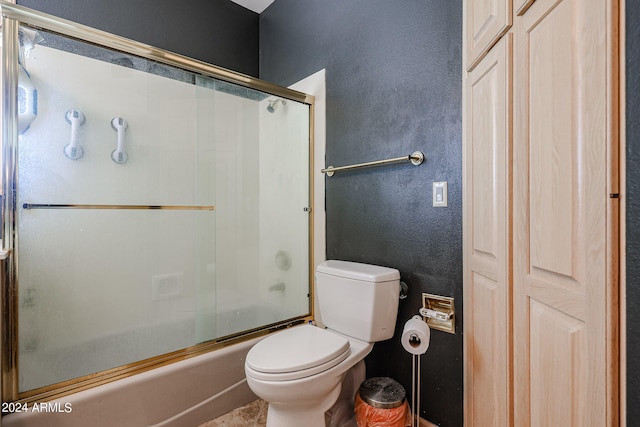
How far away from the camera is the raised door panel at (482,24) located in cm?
101

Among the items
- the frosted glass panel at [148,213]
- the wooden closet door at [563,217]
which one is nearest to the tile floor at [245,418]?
the frosted glass panel at [148,213]

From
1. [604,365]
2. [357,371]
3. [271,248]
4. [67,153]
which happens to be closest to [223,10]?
[67,153]

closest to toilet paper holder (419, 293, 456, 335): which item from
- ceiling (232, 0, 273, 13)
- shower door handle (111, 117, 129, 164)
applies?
shower door handle (111, 117, 129, 164)

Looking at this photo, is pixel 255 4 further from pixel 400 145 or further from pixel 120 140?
A: pixel 400 145

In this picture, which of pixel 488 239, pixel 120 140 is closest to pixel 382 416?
pixel 488 239

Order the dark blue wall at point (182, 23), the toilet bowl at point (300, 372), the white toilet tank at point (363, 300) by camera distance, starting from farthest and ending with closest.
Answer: the dark blue wall at point (182, 23), the white toilet tank at point (363, 300), the toilet bowl at point (300, 372)

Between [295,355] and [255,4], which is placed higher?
[255,4]

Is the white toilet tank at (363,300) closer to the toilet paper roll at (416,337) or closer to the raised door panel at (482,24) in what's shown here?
the toilet paper roll at (416,337)

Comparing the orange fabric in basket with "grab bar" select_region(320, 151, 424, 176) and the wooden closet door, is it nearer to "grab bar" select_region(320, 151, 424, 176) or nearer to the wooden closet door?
the wooden closet door

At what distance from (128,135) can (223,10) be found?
1356 millimetres

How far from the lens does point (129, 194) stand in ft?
5.30

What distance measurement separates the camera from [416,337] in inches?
55.7

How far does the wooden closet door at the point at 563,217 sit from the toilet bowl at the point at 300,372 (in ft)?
2.20

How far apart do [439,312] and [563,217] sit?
32.1 inches
